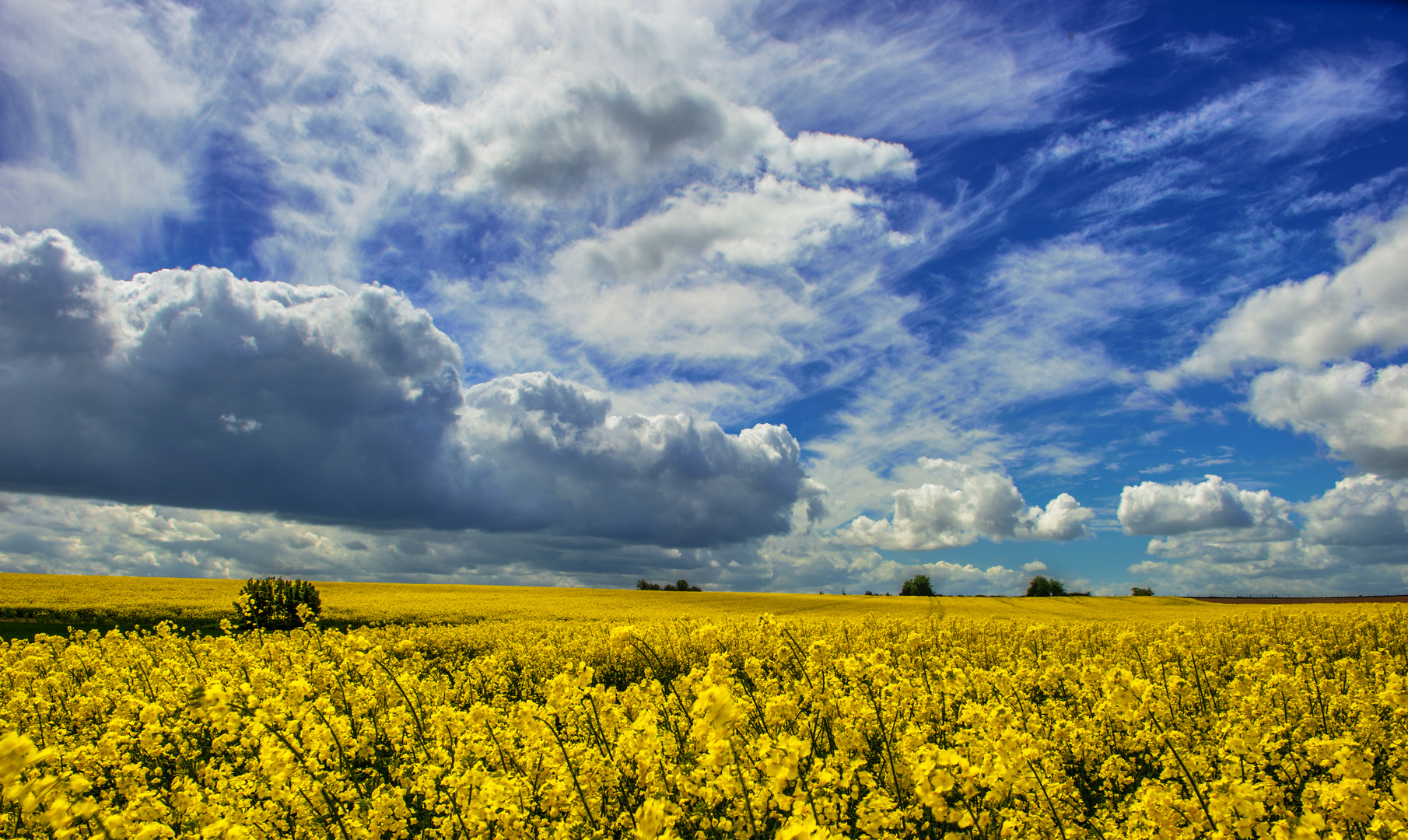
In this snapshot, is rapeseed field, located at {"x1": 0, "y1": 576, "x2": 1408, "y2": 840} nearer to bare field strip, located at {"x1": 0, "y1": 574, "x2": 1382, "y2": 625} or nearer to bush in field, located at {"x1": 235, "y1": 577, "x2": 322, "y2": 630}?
bare field strip, located at {"x1": 0, "y1": 574, "x2": 1382, "y2": 625}

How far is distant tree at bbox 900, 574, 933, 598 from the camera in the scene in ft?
276

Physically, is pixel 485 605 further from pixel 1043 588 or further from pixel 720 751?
pixel 1043 588

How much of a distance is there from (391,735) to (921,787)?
5.91m

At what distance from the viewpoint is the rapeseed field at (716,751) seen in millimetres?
4035

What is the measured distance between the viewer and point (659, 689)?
7.04m

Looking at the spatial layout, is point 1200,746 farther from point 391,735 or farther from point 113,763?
point 113,763

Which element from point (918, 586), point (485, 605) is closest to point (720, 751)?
point (485, 605)

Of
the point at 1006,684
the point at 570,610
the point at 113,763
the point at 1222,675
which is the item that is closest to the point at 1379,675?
the point at 1222,675

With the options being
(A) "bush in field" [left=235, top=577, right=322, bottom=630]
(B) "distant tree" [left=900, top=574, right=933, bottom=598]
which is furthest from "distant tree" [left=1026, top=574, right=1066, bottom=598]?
(A) "bush in field" [left=235, top=577, right=322, bottom=630]

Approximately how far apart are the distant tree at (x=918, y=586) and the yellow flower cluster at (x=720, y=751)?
253 ft

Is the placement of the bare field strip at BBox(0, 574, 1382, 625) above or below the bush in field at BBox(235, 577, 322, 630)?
below

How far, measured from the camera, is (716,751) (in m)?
3.88

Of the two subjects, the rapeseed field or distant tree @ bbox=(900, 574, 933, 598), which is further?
distant tree @ bbox=(900, 574, 933, 598)

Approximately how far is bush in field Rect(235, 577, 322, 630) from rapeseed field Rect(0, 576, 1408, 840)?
15.9 m
